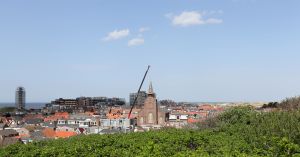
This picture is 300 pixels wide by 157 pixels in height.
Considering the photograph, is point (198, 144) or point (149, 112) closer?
point (198, 144)

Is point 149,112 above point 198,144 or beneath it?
above

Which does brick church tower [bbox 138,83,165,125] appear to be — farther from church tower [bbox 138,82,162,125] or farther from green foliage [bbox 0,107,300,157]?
green foliage [bbox 0,107,300,157]

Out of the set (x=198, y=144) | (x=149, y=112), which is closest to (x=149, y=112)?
(x=149, y=112)

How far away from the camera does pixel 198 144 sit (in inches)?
683

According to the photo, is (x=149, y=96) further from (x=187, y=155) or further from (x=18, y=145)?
(x=187, y=155)

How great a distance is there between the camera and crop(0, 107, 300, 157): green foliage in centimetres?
1313

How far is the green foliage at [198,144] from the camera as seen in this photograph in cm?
1313

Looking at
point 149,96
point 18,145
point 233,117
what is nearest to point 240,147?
point 18,145

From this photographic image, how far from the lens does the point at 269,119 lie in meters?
22.2

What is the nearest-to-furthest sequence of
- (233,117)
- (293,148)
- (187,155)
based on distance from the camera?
(187,155)
(293,148)
(233,117)

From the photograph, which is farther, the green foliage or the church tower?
the church tower

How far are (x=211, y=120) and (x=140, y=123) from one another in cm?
6259

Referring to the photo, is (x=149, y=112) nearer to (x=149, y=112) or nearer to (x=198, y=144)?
(x=149, y=112)

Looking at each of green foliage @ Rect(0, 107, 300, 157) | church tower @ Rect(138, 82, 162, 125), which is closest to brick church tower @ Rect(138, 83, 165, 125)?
church tower @ Rect(138, 82, 162, 125)
